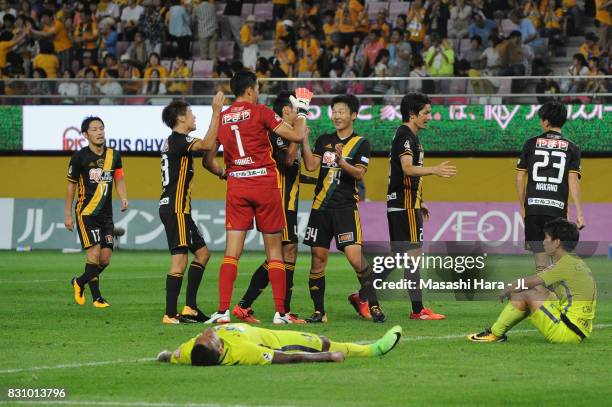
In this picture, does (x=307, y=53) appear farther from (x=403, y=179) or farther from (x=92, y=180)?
(x=403, y=179)

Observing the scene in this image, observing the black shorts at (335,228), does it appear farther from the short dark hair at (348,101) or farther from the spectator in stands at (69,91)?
the spectator in stands at (69,91)

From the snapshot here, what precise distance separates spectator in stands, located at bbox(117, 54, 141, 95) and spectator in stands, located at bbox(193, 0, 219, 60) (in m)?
1.85

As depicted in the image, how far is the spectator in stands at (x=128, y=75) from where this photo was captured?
27.0 metres

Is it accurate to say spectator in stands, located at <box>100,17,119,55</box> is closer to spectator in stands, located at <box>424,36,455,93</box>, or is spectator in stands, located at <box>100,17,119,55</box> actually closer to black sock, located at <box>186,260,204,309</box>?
spectator in stands, located at <box>424,36,455,93</box>

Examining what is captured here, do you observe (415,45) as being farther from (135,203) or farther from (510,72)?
(135,203)

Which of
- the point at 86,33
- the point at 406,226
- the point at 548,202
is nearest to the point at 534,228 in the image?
the point at 548,202

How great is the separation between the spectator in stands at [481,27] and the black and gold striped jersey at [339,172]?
15156mm

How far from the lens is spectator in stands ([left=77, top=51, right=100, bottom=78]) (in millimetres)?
29303

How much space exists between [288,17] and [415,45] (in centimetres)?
381

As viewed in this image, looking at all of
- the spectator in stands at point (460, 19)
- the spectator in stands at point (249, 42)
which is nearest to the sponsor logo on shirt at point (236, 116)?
the spectator in stands at point (460, 19)

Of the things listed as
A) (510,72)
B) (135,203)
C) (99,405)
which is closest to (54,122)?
(135,203)

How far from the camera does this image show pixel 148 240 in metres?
26.0

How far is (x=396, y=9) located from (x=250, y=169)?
18.2 meters

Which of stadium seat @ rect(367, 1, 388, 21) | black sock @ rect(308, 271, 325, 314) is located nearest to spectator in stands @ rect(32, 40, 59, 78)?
stadium seat @ rect(367, 1, 388, 21)
